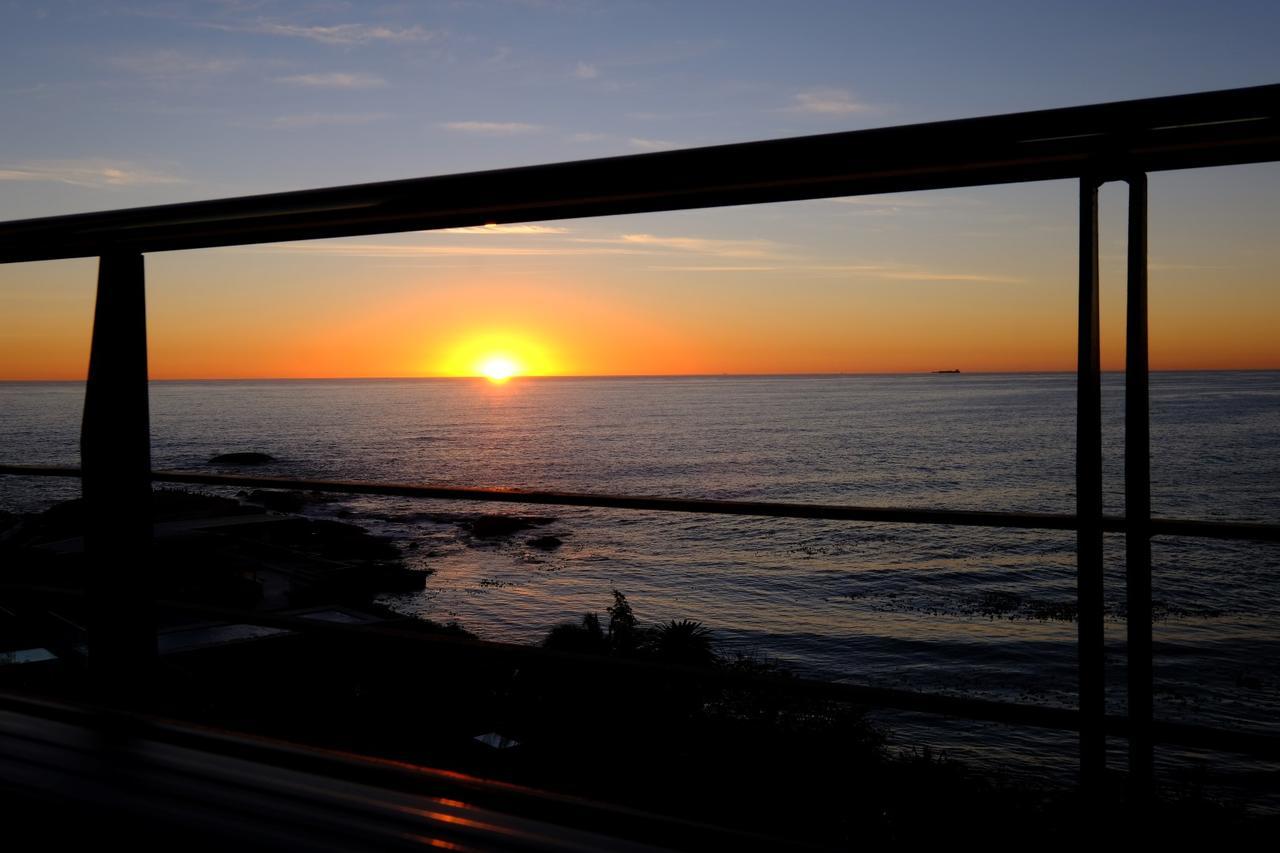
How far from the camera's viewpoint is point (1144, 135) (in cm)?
90

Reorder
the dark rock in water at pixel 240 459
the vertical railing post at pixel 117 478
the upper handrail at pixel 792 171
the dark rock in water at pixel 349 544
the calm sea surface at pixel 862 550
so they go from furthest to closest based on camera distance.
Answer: the dark rock in water at pixel 240 459, the dark rock in water at pixel 349 544, the calm sea surface at pixel 862 550, the vertical railing post at pixel 117 478, the upper handrail at pixel 792 171

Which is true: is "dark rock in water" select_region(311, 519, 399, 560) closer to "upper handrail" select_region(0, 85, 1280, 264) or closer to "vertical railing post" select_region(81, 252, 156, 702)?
"vertical railing post" select_region(81, 252, 156, 702)

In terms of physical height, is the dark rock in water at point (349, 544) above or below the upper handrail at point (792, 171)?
below

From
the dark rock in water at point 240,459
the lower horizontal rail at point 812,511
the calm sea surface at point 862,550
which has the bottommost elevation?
the calm sea surface at point 862,550

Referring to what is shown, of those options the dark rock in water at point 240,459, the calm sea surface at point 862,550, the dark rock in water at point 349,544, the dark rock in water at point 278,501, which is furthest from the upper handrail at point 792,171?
the dark rock in water at point 240,459

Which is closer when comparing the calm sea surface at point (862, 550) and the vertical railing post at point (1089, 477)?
the vertical railing post at point (1089, 477)

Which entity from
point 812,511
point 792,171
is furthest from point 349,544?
point 792,171

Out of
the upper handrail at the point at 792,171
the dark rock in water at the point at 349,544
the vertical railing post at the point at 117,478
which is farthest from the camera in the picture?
the dark rock in water at the point at 349,544

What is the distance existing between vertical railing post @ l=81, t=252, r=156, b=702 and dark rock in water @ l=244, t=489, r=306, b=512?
33740 millimetres

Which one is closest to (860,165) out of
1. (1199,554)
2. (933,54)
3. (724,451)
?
(933,54)

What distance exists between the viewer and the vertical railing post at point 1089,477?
97 cm

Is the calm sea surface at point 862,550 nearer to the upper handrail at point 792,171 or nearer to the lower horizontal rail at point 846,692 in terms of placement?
the lower horizontal rail at point 846,692

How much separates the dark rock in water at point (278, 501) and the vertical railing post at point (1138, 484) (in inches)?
1385

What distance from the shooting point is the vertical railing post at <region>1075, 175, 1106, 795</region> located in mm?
972
